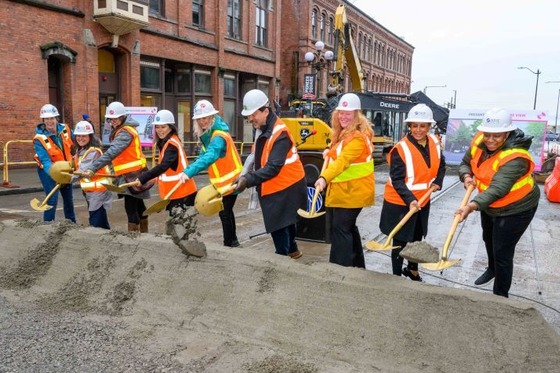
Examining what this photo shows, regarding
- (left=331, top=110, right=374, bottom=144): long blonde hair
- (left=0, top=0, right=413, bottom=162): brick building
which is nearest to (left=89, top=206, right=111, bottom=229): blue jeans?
(left=331, top=110, right=374, bottom=144): long blonde hair

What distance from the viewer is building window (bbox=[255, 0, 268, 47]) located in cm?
2683

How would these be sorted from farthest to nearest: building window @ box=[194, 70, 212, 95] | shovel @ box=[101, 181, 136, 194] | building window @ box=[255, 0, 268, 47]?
building window @ box=[255, 0, 268, 47]
building window @ box=[194, 70, 212, 95]
shovel @ box=[101, 181, 136, 194]

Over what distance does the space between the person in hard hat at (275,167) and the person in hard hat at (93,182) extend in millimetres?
2037

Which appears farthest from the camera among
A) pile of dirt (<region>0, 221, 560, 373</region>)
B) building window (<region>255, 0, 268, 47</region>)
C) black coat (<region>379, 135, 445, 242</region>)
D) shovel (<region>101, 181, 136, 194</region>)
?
building window (<region>255, 0, 268, 47</region>)

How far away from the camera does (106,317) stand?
3967 mm

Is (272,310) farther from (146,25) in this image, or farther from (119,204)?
(146,25)

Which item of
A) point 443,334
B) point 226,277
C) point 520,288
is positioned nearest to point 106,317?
point 226,277

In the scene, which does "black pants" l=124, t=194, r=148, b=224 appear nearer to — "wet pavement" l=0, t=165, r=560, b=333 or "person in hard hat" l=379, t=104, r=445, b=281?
"wet pavement" l=0, t=165, r=560, b=333

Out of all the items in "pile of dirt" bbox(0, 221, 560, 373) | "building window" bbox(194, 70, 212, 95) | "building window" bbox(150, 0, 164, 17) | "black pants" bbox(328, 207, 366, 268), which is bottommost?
"pile of dirt" bbox(0, 221, 560, 373)

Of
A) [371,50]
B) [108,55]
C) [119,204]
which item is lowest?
[119,204]

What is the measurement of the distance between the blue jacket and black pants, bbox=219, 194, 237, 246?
70 cm

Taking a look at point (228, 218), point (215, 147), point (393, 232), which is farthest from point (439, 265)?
point (228, 218)

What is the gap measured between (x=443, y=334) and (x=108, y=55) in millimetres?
17455

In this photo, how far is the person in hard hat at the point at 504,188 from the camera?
12.4 ft
